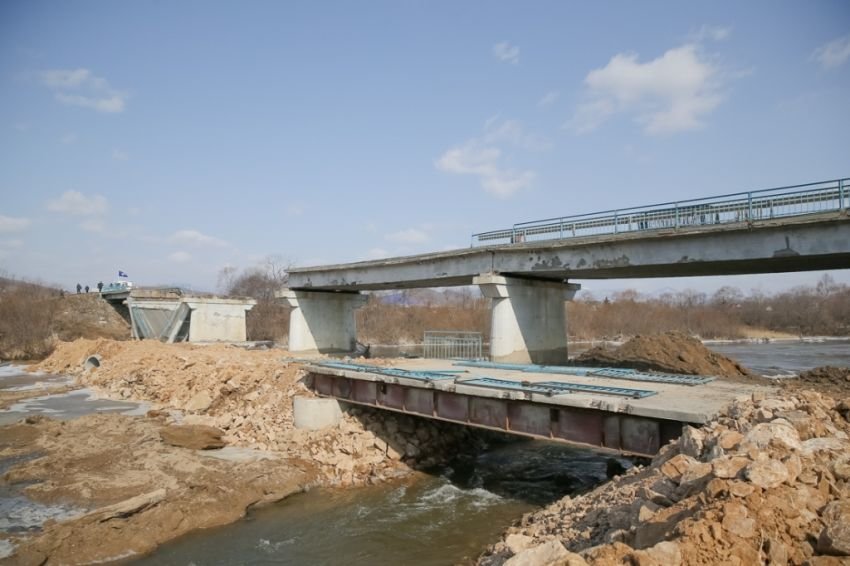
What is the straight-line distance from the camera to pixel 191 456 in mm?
13297

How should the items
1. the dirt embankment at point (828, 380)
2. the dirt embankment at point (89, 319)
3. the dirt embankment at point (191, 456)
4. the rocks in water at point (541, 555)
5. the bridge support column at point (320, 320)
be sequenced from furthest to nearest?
the dirt embankment at point (89, 319), the bridge support column at point (320, 320), the dirt embankment at point (828, 380), the dirt embankment at point (191, 456), the rocks in water at point (541, 555)

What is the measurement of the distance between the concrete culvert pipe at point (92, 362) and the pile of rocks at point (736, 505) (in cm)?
3012

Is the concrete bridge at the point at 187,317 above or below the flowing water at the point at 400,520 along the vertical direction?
above

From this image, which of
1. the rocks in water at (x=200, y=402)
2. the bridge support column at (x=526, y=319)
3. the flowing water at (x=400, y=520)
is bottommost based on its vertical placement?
the flowing water at (x=400, y=520)

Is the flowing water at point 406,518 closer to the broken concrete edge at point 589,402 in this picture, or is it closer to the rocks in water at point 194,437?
the broken concrete edge at point 589,402

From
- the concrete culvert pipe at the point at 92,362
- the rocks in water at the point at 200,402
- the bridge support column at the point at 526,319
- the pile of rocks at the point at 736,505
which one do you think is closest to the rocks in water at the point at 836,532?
the pile of rocks at the point at 736,505

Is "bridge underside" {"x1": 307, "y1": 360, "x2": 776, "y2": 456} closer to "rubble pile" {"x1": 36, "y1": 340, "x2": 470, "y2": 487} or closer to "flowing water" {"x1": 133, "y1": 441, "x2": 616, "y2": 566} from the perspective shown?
"rubble pile" {"x1": 36, "y1": 340, "x2": 470, "y2": 487}

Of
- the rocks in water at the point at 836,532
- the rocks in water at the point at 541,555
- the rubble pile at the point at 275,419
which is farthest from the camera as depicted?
the rubble pile at the point at 275,419

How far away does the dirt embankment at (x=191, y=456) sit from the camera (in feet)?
31.4

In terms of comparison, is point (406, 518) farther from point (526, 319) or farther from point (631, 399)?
point (526, 319)

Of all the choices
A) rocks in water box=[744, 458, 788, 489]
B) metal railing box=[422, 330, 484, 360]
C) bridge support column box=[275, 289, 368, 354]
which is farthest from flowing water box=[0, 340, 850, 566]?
bridge support column box=[275, 289, 368, 354]

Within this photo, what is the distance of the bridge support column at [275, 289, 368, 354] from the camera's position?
32375mm

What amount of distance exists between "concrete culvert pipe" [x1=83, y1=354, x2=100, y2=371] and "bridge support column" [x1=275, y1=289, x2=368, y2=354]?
36.0 ft

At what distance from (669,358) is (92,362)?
1310 inches
